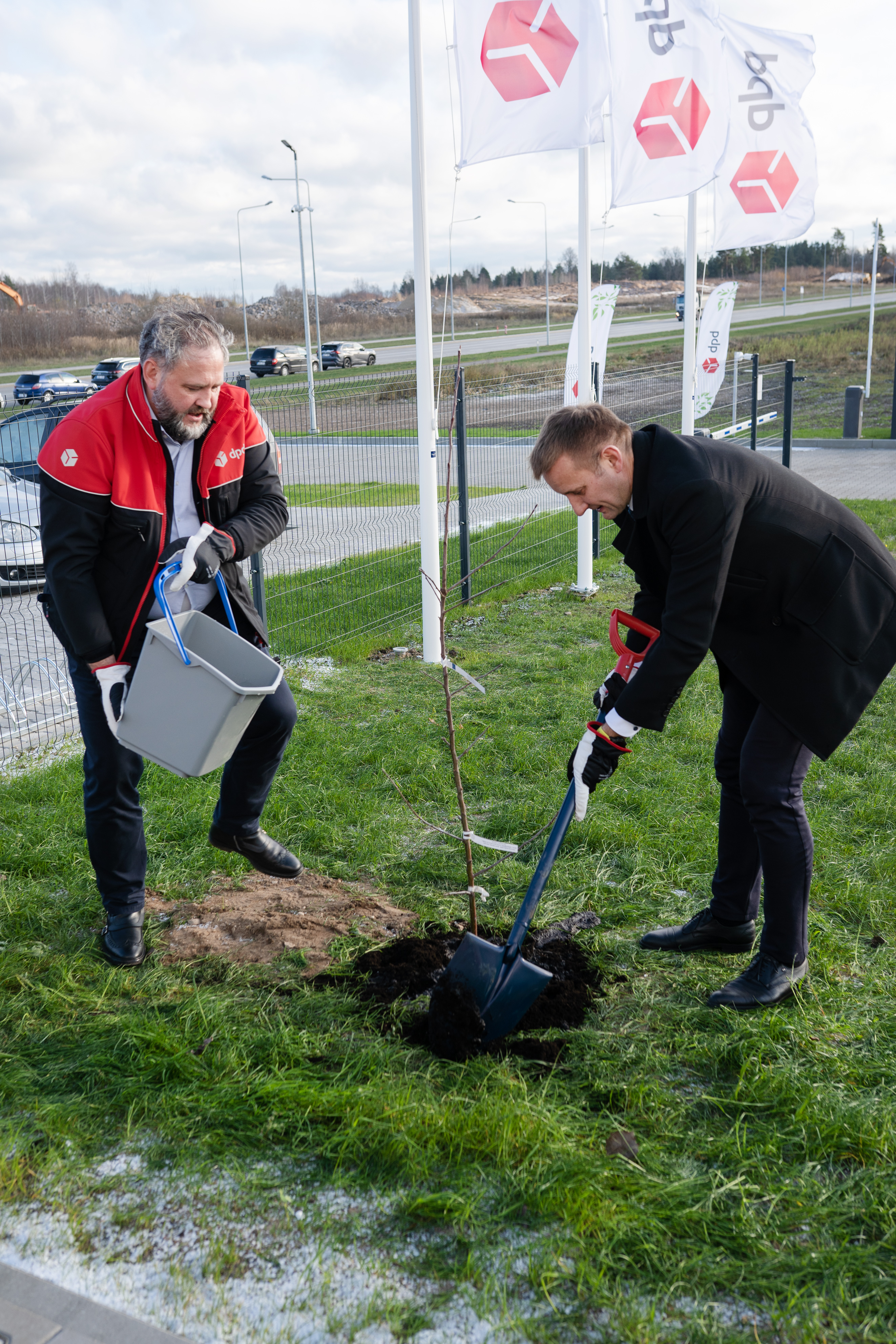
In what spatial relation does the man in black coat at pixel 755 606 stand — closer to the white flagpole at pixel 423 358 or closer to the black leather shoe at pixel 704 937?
the black leather shoe at pixel 704 937

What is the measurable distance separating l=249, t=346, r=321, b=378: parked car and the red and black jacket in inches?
1280

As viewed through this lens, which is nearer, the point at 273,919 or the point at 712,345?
the point at 273,919

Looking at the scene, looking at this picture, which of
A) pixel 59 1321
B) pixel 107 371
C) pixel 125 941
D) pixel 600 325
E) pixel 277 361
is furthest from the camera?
pixel 277 361

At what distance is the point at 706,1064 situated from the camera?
8.45 ft

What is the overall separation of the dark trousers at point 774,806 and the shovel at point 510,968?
39 centimetres

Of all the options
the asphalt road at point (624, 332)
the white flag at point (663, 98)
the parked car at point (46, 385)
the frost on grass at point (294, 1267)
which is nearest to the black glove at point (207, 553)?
the frost on grass at point (294, 1267)

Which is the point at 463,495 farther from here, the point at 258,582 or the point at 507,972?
the point at 507,972

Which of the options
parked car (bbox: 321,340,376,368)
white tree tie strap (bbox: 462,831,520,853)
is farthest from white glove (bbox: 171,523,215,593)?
parked car (bbox: 321,340,376,368)

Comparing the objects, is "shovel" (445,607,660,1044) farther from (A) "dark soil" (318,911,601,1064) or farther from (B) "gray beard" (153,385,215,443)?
(B) "gray beard" (153,385,215,443)

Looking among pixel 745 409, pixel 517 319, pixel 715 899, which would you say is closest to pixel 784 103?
pixel 715 899

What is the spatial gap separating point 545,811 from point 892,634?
1766 millimetres

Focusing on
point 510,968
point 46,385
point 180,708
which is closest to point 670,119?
point 180,708

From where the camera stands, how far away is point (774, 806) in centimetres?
269

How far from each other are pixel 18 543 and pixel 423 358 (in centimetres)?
444
